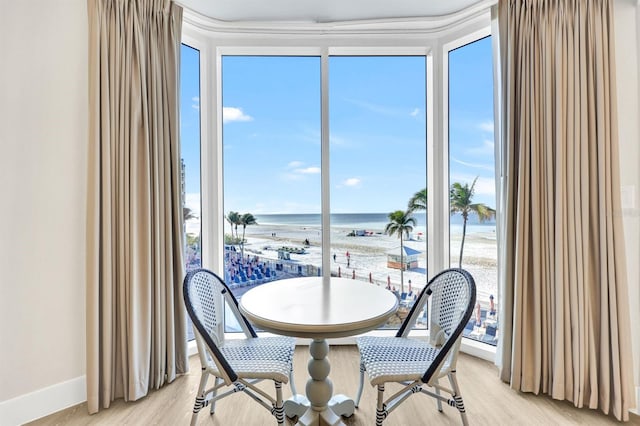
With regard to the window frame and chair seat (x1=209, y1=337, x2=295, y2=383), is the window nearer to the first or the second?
the window frame

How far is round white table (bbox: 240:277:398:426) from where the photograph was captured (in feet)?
4.66

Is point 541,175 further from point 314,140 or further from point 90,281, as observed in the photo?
point 90,281

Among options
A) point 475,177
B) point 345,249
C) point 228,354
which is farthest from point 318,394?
point 475,177

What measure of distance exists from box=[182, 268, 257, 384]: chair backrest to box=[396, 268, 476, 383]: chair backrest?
0.93m


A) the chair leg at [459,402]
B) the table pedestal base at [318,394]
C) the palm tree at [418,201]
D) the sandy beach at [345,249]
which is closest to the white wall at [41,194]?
the sandy beach at [345,249]

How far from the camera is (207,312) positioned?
1.82 meters

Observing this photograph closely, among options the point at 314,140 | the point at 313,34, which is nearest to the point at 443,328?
the point at 314,140

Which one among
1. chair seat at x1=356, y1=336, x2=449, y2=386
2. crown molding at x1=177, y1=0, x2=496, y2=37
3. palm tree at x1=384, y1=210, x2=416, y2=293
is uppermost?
crown molding at x1=177, y1=0, x2=496, y2=37

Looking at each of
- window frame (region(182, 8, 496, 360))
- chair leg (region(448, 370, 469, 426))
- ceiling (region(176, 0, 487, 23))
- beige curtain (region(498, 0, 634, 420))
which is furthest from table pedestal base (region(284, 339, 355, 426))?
ceiling (region(176, 0, 487, 23))

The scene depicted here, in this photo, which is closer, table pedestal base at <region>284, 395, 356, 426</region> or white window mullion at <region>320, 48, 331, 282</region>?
table pedestal base at <region>284, 395, 356, 426</region>

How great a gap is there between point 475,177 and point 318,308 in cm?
179

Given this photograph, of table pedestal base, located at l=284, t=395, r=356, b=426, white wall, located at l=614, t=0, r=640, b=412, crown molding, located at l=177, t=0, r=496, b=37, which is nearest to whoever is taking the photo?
table pedestal base, located at l=284, t=395, r=356, b=426

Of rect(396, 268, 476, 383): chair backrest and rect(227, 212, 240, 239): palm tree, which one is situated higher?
rect(227, 212, 240, 239): palm tree

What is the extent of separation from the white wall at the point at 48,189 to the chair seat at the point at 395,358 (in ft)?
4.29
